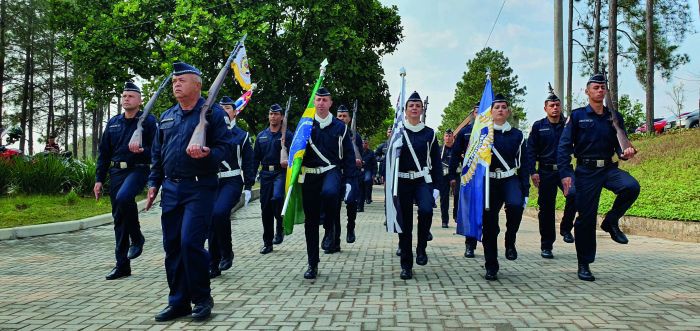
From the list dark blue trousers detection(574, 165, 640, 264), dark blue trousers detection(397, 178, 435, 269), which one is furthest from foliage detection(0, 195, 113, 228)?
dark blue trousers detection(574, 165, 640, 264)

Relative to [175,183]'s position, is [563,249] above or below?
below

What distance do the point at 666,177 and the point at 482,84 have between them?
5109 centimetres

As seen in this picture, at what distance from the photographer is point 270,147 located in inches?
378

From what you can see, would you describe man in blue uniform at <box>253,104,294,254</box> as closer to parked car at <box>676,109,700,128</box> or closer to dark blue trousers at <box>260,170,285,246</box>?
dark blue trousers at <box>260,170,285,246</box>

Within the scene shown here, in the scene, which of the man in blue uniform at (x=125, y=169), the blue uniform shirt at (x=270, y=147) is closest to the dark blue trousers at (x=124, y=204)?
the man in blue uniform at (x=125, y=169)

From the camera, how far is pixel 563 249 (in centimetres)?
949

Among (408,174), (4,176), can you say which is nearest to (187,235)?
(408,174)

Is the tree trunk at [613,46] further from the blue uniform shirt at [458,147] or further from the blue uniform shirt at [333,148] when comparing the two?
the blue uniform shirt at [333,148]

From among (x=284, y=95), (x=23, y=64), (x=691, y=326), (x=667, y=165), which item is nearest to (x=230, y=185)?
(x=691, y=326)

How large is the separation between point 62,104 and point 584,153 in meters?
42.0

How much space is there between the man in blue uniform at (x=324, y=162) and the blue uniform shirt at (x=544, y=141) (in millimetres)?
3125

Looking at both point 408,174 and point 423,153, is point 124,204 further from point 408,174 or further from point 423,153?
point 423,153

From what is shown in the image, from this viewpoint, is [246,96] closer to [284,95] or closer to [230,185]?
[230,185]

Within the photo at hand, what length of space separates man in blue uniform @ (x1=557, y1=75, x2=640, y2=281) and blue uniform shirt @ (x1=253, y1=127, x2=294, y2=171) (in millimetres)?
4277
